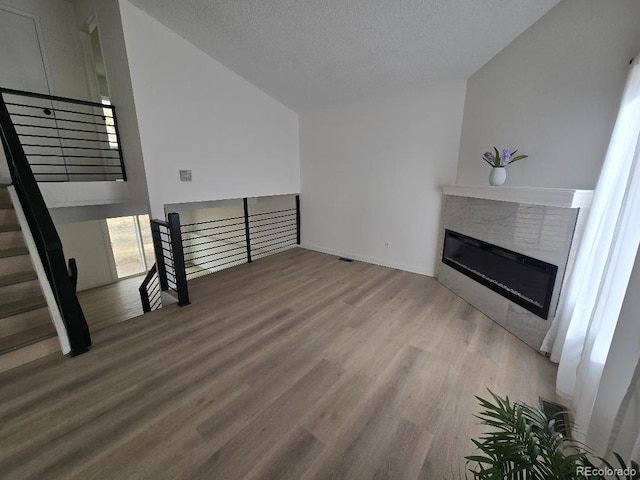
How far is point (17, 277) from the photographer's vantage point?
2.26 metres

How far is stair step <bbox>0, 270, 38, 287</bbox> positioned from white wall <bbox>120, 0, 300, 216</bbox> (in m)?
1.27

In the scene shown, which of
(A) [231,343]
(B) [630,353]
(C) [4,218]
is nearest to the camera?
(B) [630,353]

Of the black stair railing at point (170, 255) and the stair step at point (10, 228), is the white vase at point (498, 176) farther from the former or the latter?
the stair step at point (10, 228)

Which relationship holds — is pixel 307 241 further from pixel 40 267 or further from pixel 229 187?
pixel 40 267

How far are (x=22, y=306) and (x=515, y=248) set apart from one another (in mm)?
4303

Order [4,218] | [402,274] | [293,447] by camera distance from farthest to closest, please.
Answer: [402,274] < [4,218] < [293,447]

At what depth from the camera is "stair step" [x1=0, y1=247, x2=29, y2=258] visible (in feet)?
7.48

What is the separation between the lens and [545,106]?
2.37m

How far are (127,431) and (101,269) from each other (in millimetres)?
5441

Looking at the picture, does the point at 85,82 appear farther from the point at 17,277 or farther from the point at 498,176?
the point at 498,176

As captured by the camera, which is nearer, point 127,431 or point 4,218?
point 127,431

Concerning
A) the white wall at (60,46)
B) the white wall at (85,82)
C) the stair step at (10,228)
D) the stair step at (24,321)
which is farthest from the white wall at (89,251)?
the stair step at (24,321)

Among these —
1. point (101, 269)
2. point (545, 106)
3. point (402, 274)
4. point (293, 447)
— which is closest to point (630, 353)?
point (293, 447)

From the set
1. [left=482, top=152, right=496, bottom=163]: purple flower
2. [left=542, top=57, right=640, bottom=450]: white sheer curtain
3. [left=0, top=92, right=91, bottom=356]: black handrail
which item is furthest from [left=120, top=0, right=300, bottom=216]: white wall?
[left=542, top=57, right=640, bottom=450]: white sheer curtain
